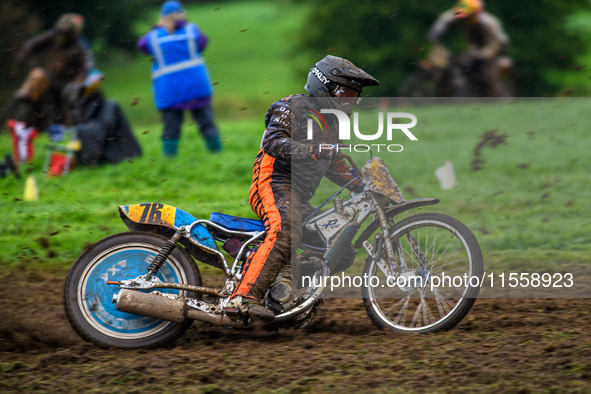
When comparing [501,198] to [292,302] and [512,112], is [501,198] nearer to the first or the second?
[512,112]

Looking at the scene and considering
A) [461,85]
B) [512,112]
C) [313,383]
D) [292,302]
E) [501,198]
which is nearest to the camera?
[313,383]

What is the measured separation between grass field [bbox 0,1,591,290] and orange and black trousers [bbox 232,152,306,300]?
2.29 ft

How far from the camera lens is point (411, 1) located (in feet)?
53.9

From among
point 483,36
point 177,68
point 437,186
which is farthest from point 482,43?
point 177,68

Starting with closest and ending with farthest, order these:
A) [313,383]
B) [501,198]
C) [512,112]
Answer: [313,383] → [501,198] → [512,112]

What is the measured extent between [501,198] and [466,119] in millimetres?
3502

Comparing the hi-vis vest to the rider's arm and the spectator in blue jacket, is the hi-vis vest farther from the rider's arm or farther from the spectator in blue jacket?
Answer: the rider's arm

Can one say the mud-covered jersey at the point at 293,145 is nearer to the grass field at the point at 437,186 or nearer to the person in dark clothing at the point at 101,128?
the grass field at the point at 437,186

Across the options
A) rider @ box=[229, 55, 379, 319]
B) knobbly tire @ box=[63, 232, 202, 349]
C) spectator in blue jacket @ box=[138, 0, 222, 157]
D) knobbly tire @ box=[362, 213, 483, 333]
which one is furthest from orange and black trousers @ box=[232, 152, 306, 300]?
spectator in blue jacket @ box=[138, 0, 222, 157]

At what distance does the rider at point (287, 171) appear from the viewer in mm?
5141

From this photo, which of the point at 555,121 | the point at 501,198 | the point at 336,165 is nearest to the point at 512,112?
the point at 555,121

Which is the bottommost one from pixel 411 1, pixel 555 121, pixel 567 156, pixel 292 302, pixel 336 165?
pixel 292 302

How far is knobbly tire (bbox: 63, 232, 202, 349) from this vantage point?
5.28 m

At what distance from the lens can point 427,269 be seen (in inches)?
213
